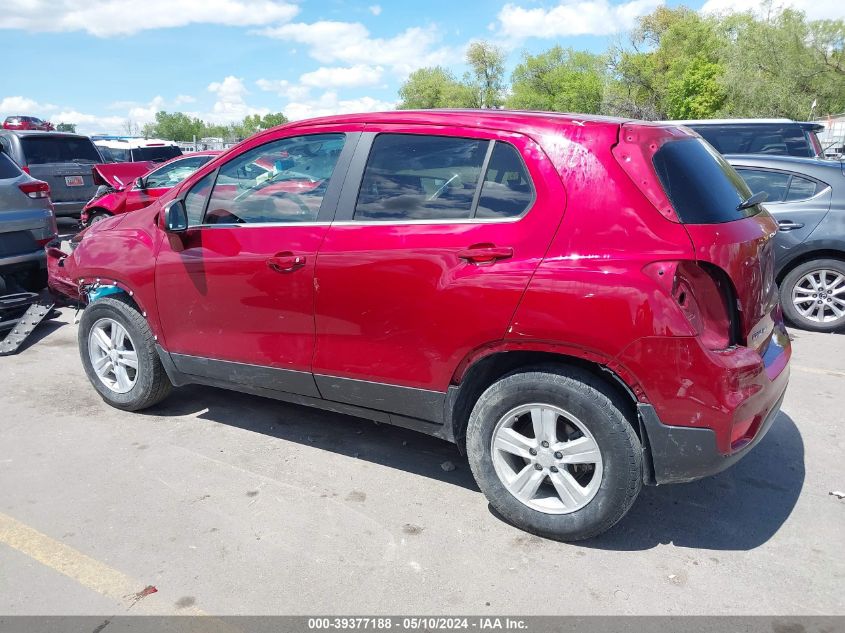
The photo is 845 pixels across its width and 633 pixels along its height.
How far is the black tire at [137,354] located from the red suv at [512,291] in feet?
1.98

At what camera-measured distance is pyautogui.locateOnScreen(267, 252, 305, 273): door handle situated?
136 inches

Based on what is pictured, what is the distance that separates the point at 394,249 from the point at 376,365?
605mm

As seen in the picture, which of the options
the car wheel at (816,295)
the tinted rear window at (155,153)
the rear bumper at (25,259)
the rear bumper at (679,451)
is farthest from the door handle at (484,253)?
the tinted rear window at (155,153)

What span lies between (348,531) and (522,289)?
141 centimetres

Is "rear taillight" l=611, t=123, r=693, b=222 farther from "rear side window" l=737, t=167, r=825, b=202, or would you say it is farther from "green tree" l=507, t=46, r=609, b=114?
"green tree" l=507, t=46, r=609, b=114

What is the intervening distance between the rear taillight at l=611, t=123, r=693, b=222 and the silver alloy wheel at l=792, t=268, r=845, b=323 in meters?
4.55

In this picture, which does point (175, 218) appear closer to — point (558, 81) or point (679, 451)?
point (679, 451)

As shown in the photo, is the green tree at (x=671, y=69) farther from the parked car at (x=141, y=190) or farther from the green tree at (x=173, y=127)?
the green tree at (x=173, y=127)

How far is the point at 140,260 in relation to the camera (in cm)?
415

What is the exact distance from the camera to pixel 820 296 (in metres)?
6.54

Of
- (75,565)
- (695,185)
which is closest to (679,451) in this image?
(695,185)

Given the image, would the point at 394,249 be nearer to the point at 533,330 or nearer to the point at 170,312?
the point at 533,330

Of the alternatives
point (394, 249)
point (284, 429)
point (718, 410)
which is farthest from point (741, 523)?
point (284, 429)

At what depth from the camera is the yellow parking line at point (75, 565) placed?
2.69 m
